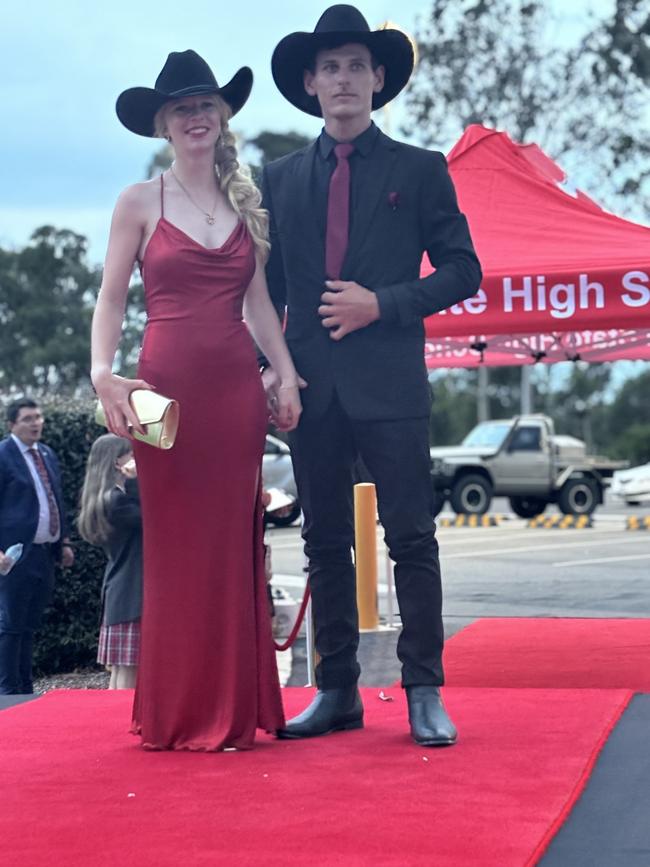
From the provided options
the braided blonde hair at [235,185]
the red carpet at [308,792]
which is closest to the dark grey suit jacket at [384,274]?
the braided blonde hair at [235,185]

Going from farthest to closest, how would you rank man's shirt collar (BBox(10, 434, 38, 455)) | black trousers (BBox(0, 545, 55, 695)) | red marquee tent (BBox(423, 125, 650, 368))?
man's shirt collar (BBox(10, 434, 38, 455))
black trousers (BBox(0, 545, 55, 695))
red marquee tent (BBox(423, 125, 650, 368))

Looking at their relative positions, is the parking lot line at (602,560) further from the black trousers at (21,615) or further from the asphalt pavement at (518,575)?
the black trousers at (21,615)

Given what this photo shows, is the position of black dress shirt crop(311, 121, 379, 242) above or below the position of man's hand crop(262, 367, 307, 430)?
above

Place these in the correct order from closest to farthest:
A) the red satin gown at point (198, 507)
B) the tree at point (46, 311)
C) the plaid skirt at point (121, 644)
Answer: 1. the red satin gown at point (198, 507)
2. the plaid skirt at point (121, 644)
3. the tree at point (46, 311)

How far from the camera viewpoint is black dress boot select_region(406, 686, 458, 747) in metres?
3.91

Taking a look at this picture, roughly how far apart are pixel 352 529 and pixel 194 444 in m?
0.60

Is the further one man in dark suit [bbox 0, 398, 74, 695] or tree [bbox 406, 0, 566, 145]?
tree [bbox 406, 0, 566, 145]

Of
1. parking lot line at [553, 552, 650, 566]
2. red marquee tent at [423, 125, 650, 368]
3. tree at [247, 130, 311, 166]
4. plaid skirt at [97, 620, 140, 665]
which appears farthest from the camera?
tree at [247, 130, 311, 166]

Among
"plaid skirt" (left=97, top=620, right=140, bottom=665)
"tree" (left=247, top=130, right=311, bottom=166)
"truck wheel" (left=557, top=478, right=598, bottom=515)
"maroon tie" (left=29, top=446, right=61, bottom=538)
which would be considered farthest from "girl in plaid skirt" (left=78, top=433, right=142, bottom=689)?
"tree" (left=247, top=130, right=311, bottom=166)

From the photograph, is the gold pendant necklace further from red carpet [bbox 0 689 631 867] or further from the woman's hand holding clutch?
red carpet [bbox 0 689 631 867]

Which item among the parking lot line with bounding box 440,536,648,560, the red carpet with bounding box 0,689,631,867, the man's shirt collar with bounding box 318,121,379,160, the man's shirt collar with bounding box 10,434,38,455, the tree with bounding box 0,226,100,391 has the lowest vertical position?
the red carpet with bounding box 0,689,631,867

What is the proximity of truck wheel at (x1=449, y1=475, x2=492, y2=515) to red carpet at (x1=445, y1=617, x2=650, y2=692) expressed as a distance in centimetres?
1458

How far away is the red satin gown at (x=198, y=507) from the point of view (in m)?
4.03

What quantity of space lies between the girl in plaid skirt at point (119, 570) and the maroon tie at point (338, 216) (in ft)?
Result: 8.76
